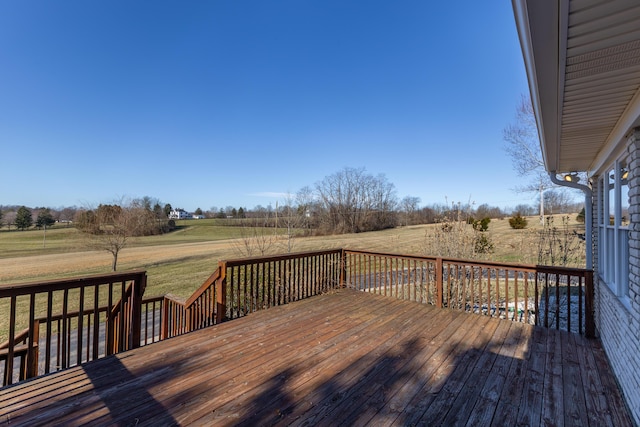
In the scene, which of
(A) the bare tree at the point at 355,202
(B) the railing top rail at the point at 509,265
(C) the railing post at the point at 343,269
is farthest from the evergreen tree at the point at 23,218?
(B) the railing top rail at the point at 509,265

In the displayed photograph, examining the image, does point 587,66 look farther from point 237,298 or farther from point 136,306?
point 237,298

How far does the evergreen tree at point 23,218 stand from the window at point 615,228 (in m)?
40.9

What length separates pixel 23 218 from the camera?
90.2ft

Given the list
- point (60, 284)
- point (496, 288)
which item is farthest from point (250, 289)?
point (496, 288)

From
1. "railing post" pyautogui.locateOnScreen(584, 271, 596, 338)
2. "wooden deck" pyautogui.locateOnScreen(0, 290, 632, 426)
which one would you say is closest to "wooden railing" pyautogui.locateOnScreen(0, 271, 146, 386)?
"wooden deck" pyautogui.locateOnScreen(0, 290, 632, 426)

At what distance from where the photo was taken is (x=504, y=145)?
50.5ft

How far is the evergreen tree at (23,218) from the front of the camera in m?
27.5

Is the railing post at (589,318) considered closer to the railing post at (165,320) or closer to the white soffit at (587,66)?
the white soffit at (587,66)

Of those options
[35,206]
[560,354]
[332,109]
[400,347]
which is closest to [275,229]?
[332,109]

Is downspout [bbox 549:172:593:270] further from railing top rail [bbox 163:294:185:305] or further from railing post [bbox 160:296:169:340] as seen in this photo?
railing post [bbox 160:296:169:340]

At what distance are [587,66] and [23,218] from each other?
40.7m

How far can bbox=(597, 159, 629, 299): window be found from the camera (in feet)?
8.55

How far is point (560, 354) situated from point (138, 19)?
39.2 ft

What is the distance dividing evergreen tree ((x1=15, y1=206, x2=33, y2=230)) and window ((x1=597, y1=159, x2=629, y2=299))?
4089 centimetres
